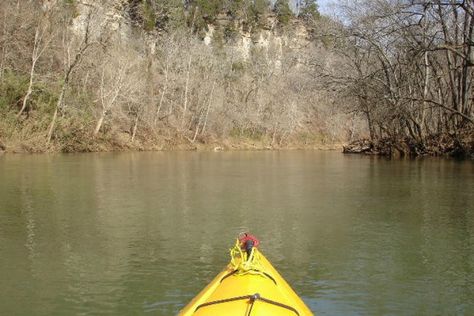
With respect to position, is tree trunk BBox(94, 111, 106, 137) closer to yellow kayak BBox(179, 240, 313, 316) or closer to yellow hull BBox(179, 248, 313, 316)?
yellow kayak BBox(179, 240, 313, 316)

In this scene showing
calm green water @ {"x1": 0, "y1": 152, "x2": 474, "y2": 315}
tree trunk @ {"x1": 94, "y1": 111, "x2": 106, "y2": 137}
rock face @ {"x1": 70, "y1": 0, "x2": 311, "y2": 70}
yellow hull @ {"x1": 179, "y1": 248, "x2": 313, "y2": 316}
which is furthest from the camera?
rock face @ {"x1": 70, "y1": 0, "x2": 311, "y2": 70}

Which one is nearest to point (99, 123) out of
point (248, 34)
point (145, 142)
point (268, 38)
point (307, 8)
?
point (145, 142)

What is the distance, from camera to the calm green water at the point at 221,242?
655 centimetres

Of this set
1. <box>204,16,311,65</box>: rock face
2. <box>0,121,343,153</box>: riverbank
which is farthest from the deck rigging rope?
<box>204,16,311,65</box>: rock face

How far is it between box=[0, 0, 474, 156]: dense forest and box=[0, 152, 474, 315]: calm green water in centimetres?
1189

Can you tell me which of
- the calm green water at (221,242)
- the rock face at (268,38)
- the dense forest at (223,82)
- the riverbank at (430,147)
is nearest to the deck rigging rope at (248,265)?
the calm green water at (221,242)

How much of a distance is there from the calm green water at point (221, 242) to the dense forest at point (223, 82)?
39.0 feet

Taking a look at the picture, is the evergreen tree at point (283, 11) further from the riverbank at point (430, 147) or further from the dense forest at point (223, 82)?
the riverbank at point (430, 147)

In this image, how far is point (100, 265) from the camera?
26.0 feet

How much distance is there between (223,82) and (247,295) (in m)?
50.6

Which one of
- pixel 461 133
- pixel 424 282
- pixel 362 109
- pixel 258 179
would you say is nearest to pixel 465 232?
pixel 424 282

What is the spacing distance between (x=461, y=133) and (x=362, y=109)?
21.0ft

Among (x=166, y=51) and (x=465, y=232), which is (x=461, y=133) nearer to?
(x=465, y=232)

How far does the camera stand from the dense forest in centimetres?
2847
